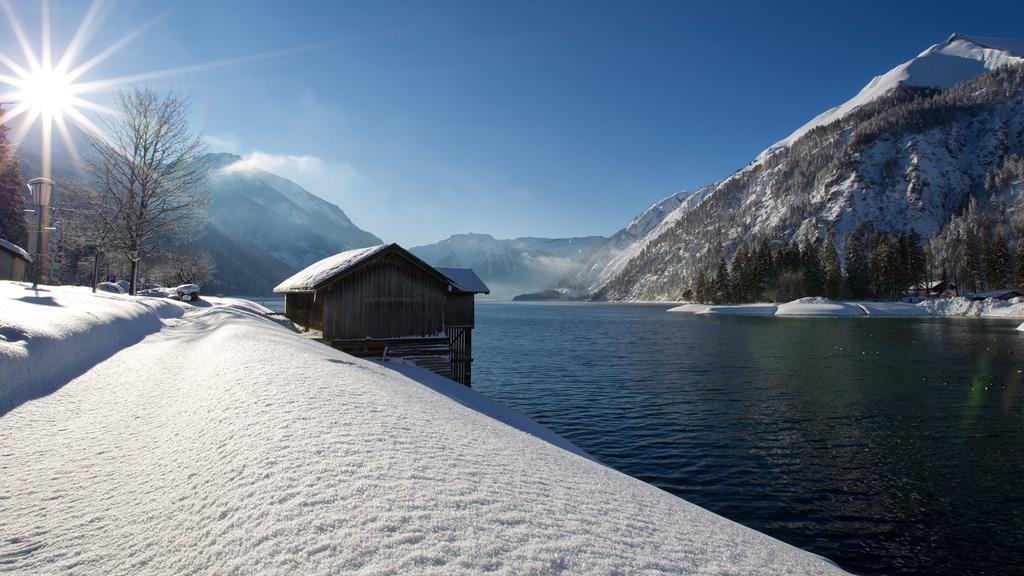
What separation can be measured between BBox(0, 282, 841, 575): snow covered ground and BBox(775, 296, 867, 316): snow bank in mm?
101847

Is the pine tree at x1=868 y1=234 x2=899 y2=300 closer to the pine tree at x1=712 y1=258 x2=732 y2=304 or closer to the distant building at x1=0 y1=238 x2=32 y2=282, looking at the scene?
the pine tree at x1=712 y1=258 x2=732 y2=304

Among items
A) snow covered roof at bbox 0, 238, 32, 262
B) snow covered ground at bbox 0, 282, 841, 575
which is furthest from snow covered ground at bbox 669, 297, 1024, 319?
snow covered roof at bbox 0, 238, 32, 262

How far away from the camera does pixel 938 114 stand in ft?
654

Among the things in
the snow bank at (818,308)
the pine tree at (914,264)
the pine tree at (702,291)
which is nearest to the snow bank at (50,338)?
the snow bank at (818,308)

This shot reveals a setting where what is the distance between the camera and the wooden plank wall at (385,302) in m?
21.8

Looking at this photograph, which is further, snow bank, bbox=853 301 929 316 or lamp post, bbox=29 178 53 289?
snow bank, bbox=853 301 929 316

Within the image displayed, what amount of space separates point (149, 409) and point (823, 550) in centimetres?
1362

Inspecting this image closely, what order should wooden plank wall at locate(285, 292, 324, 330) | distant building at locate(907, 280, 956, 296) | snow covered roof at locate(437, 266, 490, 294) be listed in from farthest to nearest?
distant building at locate(907, 280, 956, 296) < snow covered roof at locate(437, 266, 490, 294) < wooden plank wall at locate(285, 292, 324, 330)

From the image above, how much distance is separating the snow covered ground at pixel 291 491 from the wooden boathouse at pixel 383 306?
41.0 feet

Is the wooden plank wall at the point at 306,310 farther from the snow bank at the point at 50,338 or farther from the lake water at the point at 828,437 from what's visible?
the lake water at the point at 828,437

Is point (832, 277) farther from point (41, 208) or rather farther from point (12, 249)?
point (12, 249)

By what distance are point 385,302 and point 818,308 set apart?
9726 centimetres

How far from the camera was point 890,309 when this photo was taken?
8825 centimetres

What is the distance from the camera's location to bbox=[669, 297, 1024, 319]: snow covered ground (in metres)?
75.6
